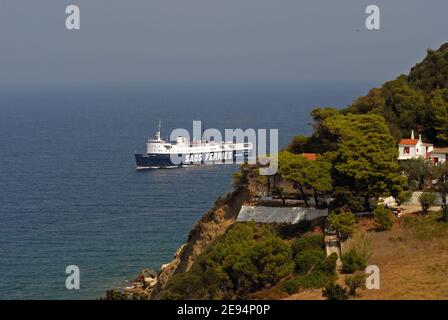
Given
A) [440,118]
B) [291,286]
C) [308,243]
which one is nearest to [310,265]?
[291,286]

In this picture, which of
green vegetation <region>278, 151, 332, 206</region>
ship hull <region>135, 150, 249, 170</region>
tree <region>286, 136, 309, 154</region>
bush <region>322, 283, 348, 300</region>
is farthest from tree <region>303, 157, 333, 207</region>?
ship hull <region>135, 150, 249, 170</region>

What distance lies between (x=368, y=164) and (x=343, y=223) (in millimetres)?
3555

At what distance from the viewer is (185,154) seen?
319 ft

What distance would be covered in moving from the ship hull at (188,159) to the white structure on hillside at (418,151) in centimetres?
5451

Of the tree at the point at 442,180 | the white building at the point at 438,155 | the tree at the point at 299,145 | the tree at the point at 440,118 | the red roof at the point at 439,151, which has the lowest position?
the tree at the point at 442,180

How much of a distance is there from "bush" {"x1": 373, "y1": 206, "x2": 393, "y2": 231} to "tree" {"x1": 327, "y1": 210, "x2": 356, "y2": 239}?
101cm

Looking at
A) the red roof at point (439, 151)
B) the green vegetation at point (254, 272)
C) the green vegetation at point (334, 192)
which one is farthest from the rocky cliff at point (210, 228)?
the red roof at point (439, 151)

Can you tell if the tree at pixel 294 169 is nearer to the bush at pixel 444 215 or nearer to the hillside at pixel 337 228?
the hillside at pixel 337 228

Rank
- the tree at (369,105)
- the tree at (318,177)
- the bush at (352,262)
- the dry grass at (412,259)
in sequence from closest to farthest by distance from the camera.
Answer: the dry grass at (412,259)
the bush at (352,262)
the tree at (318,177)
the tree at (369,105)

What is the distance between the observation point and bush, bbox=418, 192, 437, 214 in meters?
33.1

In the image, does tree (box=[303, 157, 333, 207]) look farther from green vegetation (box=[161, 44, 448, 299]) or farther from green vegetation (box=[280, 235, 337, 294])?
green vegetation (box=[280, 235, 337, 294])

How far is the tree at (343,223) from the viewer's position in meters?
31.1

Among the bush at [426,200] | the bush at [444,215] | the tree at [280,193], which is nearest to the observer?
the bush at [444,215]

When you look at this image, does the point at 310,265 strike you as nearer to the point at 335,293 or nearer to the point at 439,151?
the point at 335,293
